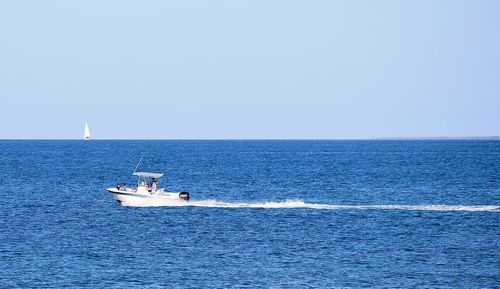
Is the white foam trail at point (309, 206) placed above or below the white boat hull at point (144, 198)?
below

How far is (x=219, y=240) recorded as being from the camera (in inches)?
2361

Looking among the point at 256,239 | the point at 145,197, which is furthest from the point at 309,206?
the point at 256,239

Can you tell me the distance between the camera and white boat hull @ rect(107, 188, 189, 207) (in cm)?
8100

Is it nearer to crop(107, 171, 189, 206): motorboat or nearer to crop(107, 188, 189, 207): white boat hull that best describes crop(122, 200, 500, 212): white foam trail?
crop(107, 188, 189, 207): white boat hull

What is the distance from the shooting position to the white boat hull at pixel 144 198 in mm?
81000

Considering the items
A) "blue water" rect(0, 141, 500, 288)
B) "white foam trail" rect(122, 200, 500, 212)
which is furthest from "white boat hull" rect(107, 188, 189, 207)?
"blue water" rect(0, 141, 500, 288)

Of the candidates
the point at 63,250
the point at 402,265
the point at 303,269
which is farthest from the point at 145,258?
the point at 402,265

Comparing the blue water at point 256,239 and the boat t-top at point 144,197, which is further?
the boat t-top at point 144,197

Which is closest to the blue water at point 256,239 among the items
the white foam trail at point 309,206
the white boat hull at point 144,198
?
the white foam trail at point 309,206

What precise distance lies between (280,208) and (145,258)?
30.9 meters

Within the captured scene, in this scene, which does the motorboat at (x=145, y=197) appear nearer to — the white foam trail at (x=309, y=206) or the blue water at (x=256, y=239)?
the white foam trail at (x=309, y=206)

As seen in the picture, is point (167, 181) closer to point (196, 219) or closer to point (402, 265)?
point (196, 219)

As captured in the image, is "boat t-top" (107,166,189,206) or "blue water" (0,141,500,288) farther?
"boat t-top" (107,166,189,206)

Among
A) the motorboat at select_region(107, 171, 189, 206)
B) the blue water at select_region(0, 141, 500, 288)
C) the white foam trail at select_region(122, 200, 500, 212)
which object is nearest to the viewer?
the blue water at select_region(0, 141, 500, 288)
